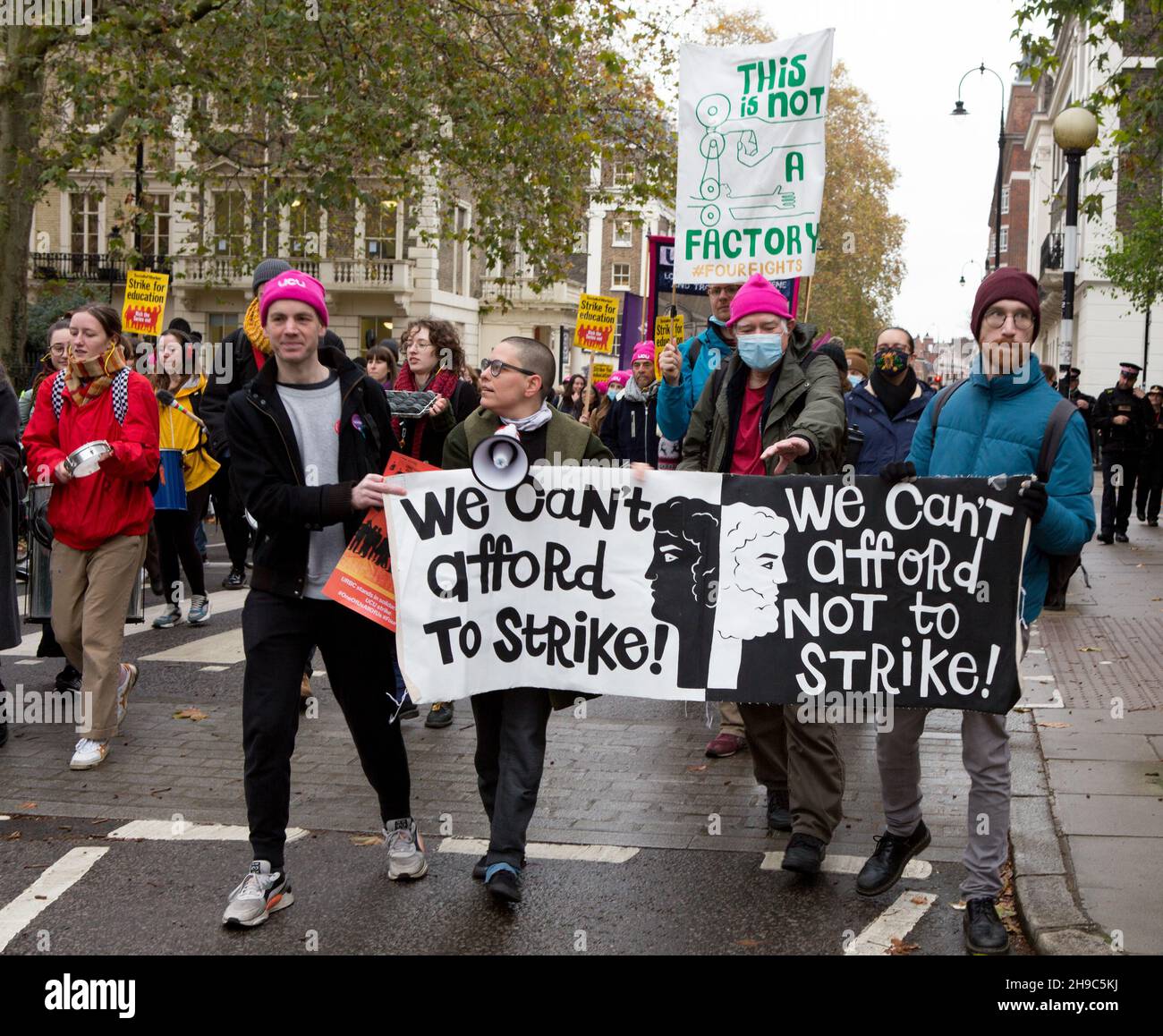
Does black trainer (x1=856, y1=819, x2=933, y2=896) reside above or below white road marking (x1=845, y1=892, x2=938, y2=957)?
above

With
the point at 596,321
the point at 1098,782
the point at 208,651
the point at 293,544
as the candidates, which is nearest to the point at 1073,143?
the point at 596,321

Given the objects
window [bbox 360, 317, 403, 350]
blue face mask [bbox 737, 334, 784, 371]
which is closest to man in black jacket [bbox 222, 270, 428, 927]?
blue face mask [bbox 737, 334, 784, 371]

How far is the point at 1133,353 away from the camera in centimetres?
3981

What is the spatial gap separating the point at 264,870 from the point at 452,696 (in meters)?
0.84

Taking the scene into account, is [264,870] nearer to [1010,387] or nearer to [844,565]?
[844,565]

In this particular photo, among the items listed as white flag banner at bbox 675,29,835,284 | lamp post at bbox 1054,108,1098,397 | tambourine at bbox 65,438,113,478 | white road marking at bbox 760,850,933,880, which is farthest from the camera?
lamp post at bbox 1054,108,1098,397

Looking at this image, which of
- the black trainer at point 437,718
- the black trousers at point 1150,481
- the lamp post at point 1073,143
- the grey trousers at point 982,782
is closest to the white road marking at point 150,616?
the black trainer at point 437,718

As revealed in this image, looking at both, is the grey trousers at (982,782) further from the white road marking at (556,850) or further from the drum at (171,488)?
the drum at (171,488)

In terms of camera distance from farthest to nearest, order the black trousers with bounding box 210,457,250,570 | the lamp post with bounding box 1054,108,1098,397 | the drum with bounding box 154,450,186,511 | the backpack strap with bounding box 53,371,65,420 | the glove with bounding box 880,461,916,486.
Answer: the lamp post with bounding box 1054,108,1098,397, the black trousers with bounding box 210,457,250,570, the drum with bounding box 154,450,186,511, the backpack strap with bounding box 53,371,65,420, the glove with bounding box 880,461,916,486

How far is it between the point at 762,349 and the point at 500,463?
3.90 ft

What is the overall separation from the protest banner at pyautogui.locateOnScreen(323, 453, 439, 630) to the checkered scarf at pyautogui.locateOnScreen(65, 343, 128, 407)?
2469mm

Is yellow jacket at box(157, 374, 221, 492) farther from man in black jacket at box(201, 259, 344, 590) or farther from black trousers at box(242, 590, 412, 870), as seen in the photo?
black trousers at box(242, 590, 412, 870)

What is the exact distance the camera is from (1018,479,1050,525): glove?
4383mm

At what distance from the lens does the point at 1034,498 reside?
4.38 m
